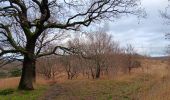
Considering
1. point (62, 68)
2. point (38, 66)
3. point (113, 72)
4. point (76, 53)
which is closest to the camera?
point (76, 53)

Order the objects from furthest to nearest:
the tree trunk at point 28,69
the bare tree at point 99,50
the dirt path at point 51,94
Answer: the bare tree at point 99,50
the tree trunk at point 28,69
the dirt path at point 51,94

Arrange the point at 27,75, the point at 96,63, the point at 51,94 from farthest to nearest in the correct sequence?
the point at 96,63 < the point at 27,75 < the point at 51,94

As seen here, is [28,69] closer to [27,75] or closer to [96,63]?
[27,75]

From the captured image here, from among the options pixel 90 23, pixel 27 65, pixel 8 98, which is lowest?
pixel 8 98

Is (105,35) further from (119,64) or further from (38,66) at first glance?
(38,66)

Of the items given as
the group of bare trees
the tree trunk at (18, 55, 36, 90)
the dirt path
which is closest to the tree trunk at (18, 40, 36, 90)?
the tree trunk at (18, 55, 36, 90)

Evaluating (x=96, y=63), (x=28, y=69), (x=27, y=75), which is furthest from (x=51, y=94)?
(x=96, y=63)

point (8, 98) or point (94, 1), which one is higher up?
point (94, 1)

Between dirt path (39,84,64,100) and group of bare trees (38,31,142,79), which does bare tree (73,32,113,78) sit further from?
dirt path (39,84,64,100)

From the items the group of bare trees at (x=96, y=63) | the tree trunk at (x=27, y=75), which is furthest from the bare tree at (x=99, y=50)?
the tree trunk at (x=27, y=75)

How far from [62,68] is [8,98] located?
32006mm

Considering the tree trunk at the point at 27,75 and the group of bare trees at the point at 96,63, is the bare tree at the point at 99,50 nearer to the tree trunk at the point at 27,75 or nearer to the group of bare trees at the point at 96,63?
the group of bare trees at the point at 96,63

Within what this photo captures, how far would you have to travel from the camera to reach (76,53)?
94.2 feet

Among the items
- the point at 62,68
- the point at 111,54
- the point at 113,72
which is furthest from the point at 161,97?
the point at 62,68
